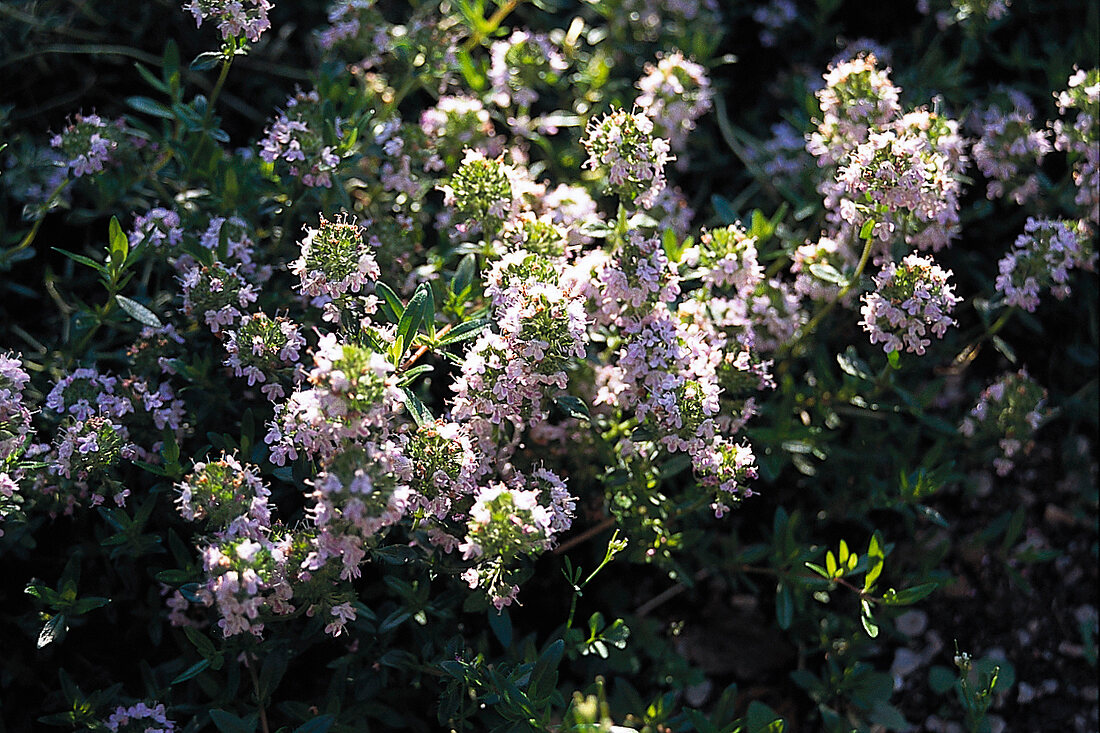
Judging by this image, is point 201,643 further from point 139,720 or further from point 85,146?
point 85,146

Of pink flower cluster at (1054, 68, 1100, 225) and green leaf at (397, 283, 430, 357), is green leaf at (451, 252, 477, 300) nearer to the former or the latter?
green leaf at (397, 283, 430, 357)

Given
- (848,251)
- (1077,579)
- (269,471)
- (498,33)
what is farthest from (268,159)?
(1077,579)

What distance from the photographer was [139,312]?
2.69 meters

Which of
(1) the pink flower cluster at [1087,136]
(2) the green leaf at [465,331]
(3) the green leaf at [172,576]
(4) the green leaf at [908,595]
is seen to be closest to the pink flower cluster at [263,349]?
(2) the green leaf at [465,331]

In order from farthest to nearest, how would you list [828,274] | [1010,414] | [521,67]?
[521,67], [1010,414], [828,274]

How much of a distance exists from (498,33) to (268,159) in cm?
116

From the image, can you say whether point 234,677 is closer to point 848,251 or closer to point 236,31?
point 236,31

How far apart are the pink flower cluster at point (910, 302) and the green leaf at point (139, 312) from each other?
6.37 ft

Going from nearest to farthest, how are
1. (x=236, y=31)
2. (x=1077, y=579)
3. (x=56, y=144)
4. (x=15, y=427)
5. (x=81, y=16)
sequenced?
1. (x=15, y=427)
2. (x=236, y=31)
3. (x=56, y=144)
4. (x=1077, y=579)
5. (x=81, y=16)

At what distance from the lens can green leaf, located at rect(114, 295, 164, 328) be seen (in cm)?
267

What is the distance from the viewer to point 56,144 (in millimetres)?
2914

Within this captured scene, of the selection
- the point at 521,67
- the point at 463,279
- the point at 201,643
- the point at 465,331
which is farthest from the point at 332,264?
the point at 521,67

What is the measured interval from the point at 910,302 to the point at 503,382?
3.68ft

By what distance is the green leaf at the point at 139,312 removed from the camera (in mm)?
2674
